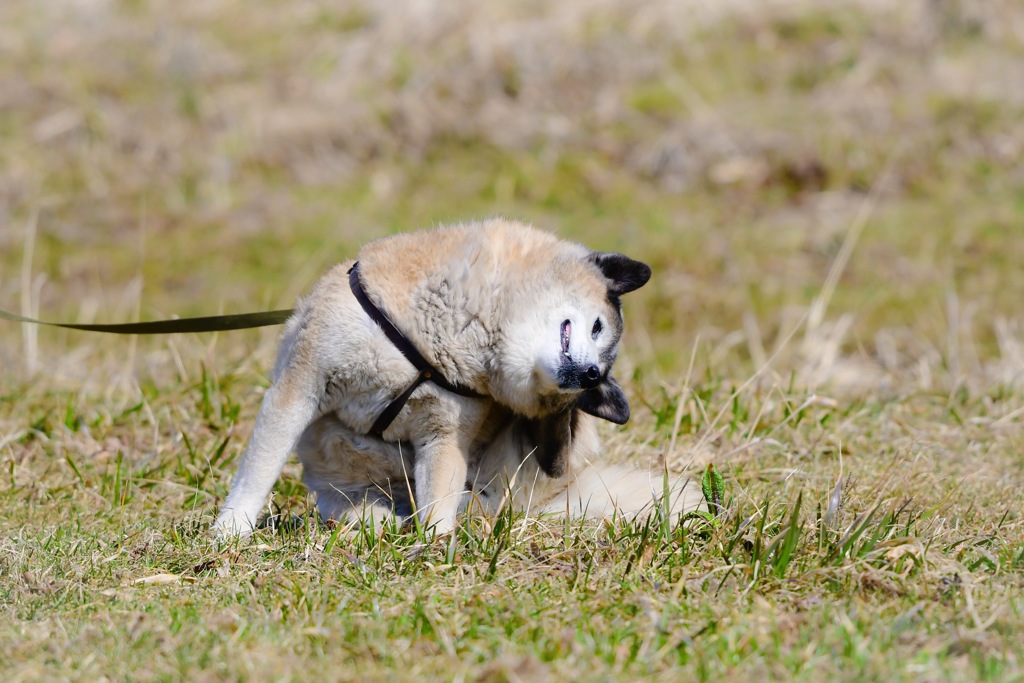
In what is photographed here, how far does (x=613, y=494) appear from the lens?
4062mm

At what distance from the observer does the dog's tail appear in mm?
3961

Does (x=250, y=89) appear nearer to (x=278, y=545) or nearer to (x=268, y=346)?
(x=268, y=346)

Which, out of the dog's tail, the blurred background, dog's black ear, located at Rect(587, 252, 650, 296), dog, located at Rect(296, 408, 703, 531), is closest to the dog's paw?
dog, located at Rect(296, 408, 703, 531)

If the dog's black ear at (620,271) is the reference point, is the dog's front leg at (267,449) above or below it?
below

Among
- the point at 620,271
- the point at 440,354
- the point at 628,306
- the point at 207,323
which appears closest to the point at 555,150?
the point at 628,306

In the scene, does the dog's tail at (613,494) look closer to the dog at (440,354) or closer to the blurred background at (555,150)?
the dog at (440,354)

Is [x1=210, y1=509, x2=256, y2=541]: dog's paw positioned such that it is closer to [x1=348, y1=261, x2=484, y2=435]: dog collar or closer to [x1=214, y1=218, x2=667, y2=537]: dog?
[x1=214, y1=218, x2=667, y2=537]: dog

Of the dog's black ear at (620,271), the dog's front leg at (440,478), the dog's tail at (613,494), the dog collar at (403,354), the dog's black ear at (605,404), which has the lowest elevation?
the dog's tail at (613,494)

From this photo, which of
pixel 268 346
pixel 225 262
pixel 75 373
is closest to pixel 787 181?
pixel 225 262

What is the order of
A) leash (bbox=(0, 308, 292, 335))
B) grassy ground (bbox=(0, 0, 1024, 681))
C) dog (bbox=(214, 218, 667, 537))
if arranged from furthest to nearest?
leash (bbox=(0, 308, 292, 335)) → dog (bbox=(214, 218, 667, 537)) → grassy ground (bbox=(0, 0, 1024, 681))

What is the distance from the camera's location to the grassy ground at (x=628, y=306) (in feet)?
9.94

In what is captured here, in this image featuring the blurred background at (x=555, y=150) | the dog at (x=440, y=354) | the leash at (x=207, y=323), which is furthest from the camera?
the blurred background at (x=555, y=150)

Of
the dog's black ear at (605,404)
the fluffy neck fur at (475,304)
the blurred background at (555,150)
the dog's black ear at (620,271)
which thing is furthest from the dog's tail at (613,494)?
the blurred background at (555,150)

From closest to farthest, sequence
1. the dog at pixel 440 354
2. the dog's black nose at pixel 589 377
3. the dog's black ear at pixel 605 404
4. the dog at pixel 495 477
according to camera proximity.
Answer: the dog's black nose at pixel 589 377 < the dog at pixel 440 354 < the dog's black ear at pixel 605 404 < the dog at pixel 495 477
